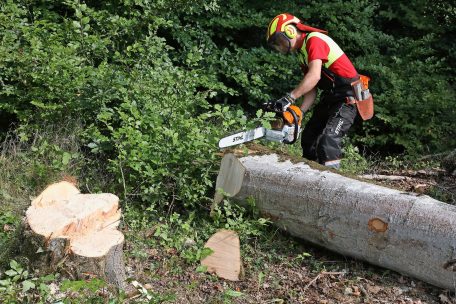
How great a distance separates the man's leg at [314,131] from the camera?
595 centimetres

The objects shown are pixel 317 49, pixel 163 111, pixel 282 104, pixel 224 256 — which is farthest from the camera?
pixel 163 111

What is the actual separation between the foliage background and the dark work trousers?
70cm

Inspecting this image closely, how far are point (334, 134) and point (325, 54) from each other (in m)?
0.73

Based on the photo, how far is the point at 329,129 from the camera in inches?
222

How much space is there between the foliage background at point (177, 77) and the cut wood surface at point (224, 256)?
1.93ft

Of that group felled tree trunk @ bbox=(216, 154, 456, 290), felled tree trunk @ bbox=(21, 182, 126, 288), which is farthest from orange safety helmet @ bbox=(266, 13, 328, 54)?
felled tree trunk @ bbox=(21, 182, 126, 288)

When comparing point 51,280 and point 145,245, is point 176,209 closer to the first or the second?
point 145,245

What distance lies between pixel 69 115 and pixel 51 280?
2460 millimetres

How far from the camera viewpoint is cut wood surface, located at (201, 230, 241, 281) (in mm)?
4492

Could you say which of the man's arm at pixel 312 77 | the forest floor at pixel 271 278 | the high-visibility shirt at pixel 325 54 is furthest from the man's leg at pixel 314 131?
the forest floor at pixel 271 278

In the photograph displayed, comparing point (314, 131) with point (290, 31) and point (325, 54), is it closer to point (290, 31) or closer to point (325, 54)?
point (325, 54)

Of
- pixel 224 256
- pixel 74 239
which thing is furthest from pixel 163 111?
pixel 74 239

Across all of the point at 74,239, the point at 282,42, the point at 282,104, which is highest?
the point at 282,42

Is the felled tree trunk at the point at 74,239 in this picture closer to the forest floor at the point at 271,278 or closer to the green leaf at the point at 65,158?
the forest floor at the point at 271,278
